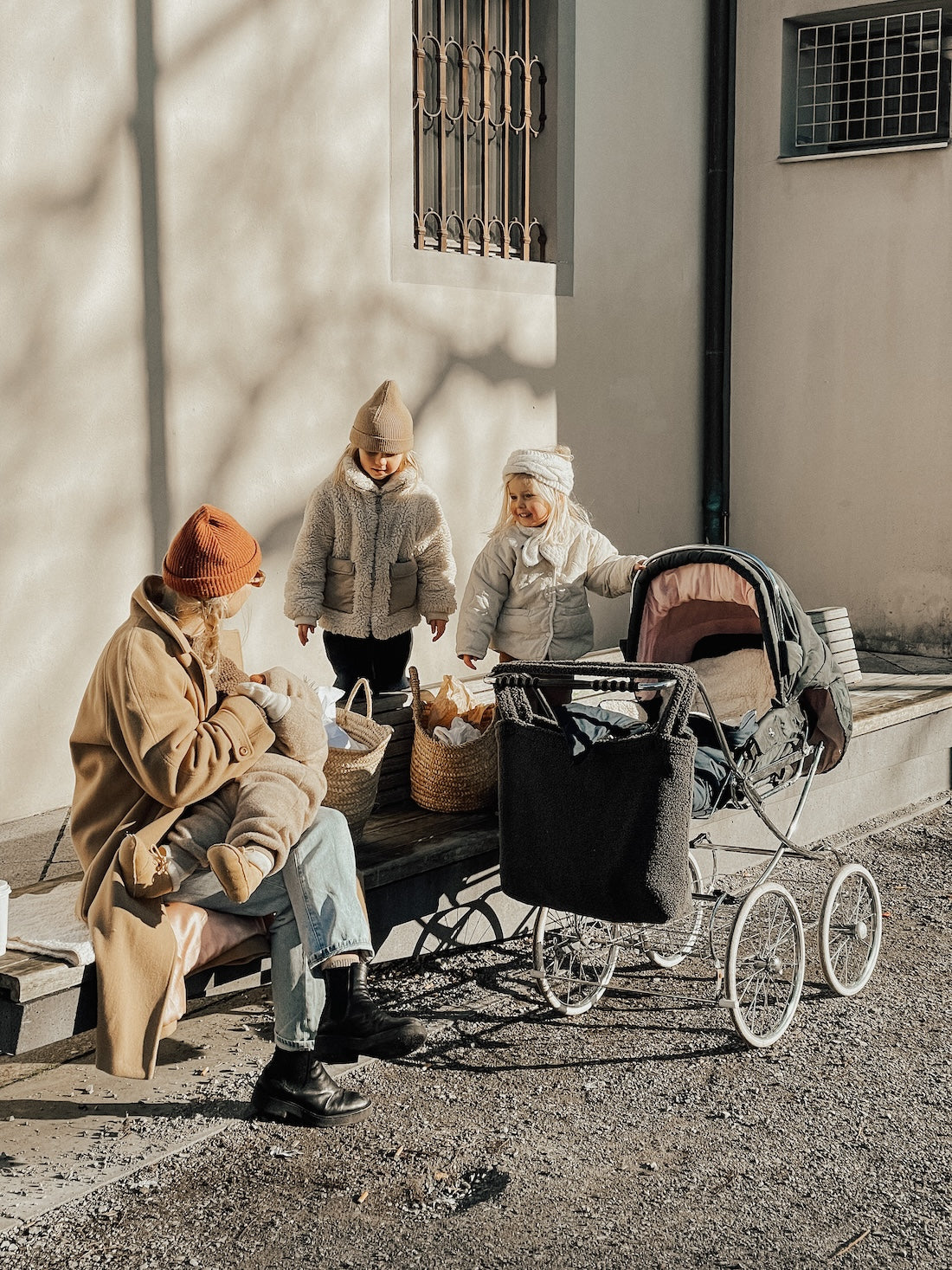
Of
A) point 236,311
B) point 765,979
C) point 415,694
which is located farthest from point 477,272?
point 765,979

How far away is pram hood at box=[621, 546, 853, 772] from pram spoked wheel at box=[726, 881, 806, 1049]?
0.61m

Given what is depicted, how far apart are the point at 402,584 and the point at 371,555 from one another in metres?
0.18

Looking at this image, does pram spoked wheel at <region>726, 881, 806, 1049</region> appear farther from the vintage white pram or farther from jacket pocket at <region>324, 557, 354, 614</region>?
jacket pocket at <region>324, 557, 354, 614</region>

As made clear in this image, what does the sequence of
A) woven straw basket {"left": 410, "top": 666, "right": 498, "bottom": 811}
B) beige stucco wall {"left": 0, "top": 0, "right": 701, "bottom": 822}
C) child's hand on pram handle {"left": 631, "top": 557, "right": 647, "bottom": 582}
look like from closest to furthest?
1. woven straw basket {"left": 410, "top": 666, "right": 498, "bottom": 811}
2. child's hand on pram handle {"left": 631, "top": 557, "right": 647, "bottom": 582}
3. beige stucco wall {"left": 0, "top": 0, "right": 701, "bottom": 822}

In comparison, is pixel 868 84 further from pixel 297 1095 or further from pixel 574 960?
pixel 297 1095

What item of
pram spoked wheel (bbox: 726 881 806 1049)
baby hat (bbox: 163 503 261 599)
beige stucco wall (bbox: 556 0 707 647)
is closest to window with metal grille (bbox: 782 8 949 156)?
beige stucco wall (bbox: 556 0 707 647)

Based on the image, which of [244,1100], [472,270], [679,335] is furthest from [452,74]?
[244,1100]

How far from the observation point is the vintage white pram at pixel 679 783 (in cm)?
394

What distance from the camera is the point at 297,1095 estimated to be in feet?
12.4

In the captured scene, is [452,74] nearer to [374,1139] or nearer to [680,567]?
[680,567]

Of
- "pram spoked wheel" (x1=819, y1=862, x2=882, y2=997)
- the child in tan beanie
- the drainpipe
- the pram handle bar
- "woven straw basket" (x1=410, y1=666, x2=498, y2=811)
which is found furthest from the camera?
the drainpipe

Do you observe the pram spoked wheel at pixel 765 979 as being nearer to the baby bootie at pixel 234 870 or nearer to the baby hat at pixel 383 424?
the baby bootie at pixel 234 870

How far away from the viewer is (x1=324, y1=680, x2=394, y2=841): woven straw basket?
4496mm

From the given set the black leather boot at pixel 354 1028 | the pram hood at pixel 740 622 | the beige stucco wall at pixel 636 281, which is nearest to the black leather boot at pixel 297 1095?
the black leather boot at pixel 354 1028
